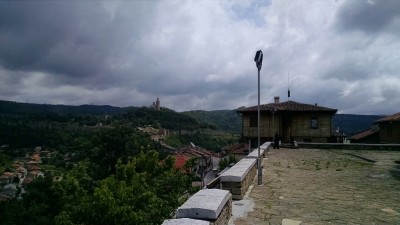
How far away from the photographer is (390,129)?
2722 centimetres

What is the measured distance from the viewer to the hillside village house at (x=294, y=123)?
2894 centimetres

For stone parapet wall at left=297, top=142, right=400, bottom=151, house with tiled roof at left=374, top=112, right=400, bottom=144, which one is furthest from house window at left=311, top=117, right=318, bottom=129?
stone parapet wall at left=297, top=142, right=400, bottom=151

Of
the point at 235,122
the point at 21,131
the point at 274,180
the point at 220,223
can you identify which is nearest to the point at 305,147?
the point at 274,180

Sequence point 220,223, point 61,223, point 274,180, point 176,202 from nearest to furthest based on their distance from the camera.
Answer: point 220,223 → point 274,180 → point 61,223 → point 176,202

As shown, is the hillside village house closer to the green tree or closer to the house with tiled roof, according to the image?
the house with tiled roof

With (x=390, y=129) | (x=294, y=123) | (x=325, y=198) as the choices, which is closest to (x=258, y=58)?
(x=325, y=198)

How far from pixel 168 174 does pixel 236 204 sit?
14.4 meters

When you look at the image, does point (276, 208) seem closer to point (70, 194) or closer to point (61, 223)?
point (61, 223)

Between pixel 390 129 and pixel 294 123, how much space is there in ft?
26.3

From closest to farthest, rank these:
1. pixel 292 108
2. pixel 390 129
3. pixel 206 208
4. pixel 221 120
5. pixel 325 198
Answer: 1. pixel 206 208
2. pixel 325 198
3. pixel 390 129
4. pixel 292 108
5. pixel 221 120

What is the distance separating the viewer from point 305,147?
67.9ft

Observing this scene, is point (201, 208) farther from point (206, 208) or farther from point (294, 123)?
point (294, 123)

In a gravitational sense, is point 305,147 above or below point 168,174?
above

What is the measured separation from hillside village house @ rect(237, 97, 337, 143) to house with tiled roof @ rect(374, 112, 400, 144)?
14.7ft
